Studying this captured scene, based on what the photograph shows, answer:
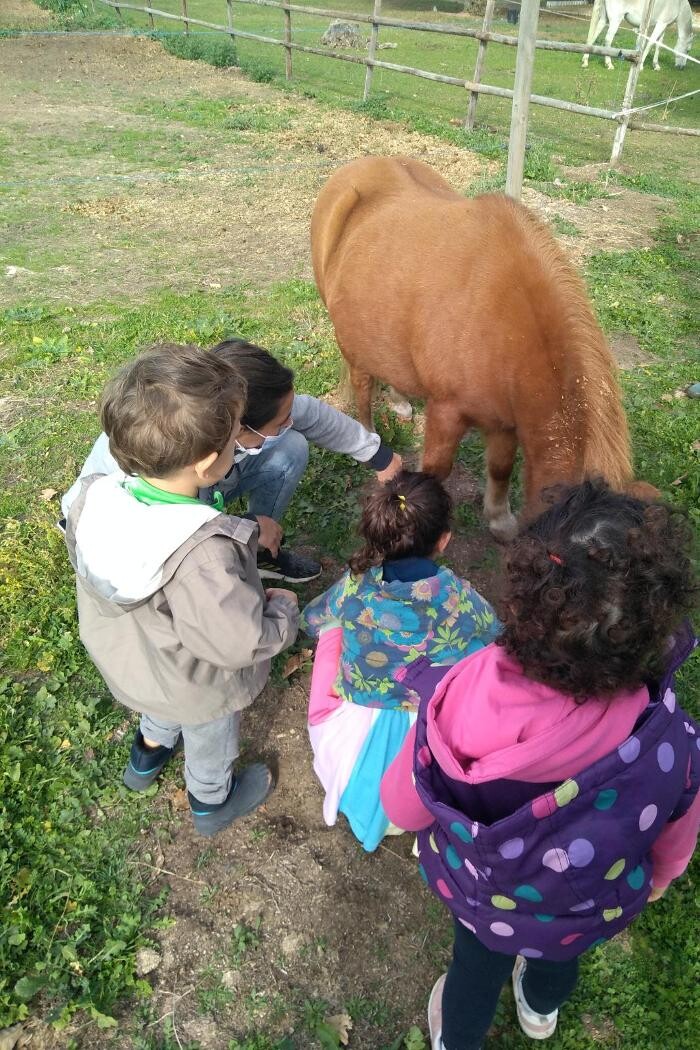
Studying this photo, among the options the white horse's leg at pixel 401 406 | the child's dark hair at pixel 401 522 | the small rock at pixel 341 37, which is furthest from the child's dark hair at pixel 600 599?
the small rock at pixel 341 37

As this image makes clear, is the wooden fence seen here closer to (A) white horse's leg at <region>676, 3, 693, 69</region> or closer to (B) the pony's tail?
(B) the pony's tail

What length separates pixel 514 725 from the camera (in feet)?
3.48

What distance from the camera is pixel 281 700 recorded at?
249cm

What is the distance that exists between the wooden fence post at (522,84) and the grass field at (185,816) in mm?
1208

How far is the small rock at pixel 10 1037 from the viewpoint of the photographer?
5.37ft

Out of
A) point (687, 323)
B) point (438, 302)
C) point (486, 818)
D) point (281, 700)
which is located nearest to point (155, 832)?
point (281, 700)

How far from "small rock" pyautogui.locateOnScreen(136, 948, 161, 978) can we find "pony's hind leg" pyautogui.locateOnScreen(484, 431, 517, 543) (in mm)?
1951

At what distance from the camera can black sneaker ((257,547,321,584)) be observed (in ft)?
9.35

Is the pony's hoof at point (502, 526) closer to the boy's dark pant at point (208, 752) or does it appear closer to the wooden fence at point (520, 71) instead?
the boy's dark pant at point (208, 752)

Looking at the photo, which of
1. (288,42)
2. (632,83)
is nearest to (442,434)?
(632,83)

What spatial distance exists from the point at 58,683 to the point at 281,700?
839 mm

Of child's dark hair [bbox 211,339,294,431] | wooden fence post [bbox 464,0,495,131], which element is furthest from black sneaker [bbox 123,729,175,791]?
wooden fence post [bbox 464,0,495,131]

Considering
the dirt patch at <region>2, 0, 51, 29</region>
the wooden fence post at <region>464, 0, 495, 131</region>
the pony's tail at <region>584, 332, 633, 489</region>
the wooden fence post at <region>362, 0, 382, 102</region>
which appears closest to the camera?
the pony's tail at <region>584, 332, 633, 489</region>

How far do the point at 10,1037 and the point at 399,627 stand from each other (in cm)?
140
